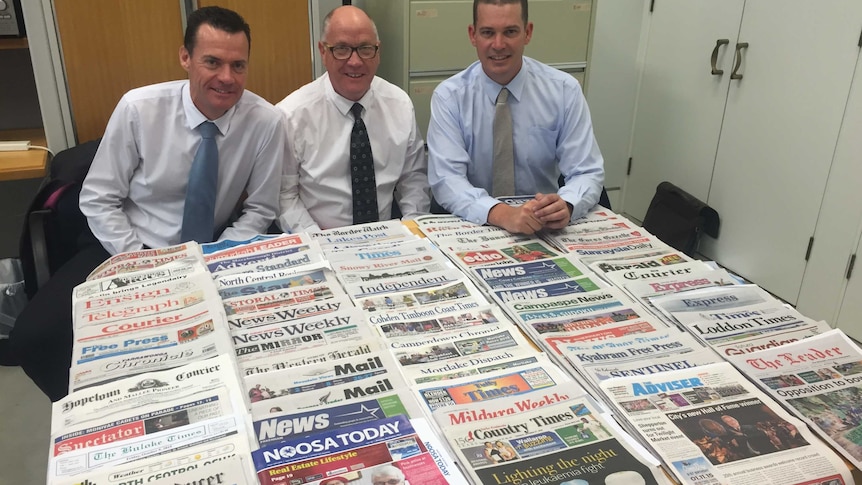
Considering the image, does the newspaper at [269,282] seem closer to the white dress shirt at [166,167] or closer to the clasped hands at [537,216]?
the clasped hands at [537,216]

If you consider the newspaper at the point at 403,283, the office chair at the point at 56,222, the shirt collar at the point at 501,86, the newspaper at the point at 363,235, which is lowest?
the office chair at the point at 56,222

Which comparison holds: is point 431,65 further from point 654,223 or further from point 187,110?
point 654,223

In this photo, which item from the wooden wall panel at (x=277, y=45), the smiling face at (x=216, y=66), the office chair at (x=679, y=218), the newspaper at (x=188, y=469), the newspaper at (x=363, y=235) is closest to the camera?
the newspaper at (x=188, y=469)

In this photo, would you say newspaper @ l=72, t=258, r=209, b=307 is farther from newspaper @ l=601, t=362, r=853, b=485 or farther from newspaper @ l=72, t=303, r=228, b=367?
newspaper @ l=601, t=362, r=853, b=485

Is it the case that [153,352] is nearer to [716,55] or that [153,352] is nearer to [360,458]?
[360,458]

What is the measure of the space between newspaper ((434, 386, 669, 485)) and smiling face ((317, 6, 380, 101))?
1.47 meters

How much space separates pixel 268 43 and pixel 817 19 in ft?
7.85

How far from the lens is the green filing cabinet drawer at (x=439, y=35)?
300 centimetres

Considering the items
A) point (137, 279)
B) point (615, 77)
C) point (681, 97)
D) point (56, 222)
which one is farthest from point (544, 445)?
point (615, 77)

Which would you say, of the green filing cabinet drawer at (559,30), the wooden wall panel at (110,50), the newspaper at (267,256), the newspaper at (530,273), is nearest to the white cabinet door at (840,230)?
the green filing cabinet drawer at (559,30)

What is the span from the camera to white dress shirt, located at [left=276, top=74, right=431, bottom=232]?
231 cm

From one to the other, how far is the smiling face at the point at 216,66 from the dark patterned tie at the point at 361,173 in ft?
1.38

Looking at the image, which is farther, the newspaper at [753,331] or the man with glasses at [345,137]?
the man with glasses at [345,137]

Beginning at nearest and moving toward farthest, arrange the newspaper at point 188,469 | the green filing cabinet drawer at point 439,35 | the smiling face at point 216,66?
1. the newspaper at point 188,469
2. the smiling face at point 216,66
3. the green filing cabinet drawer at point 439,35
